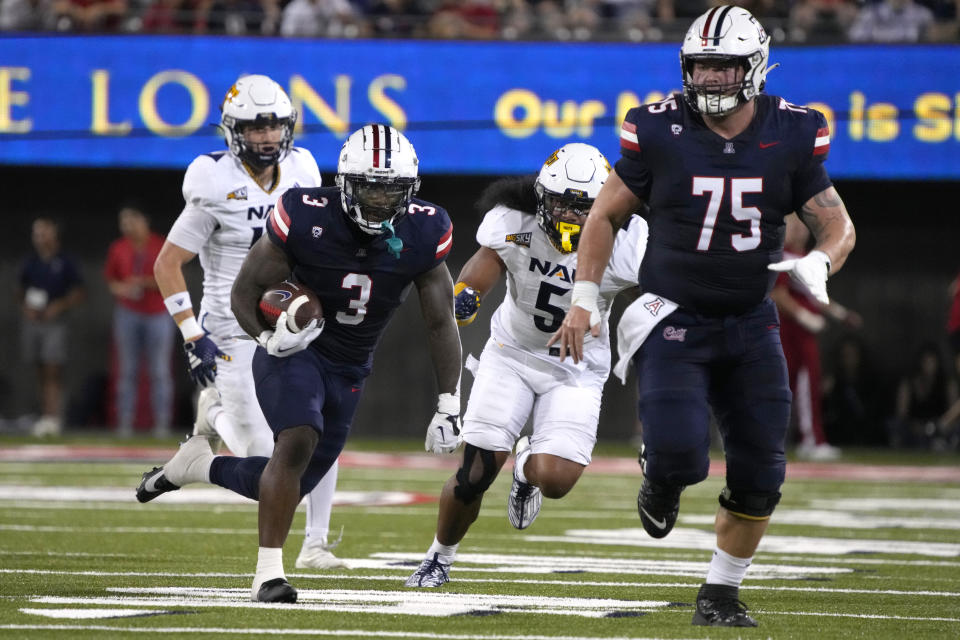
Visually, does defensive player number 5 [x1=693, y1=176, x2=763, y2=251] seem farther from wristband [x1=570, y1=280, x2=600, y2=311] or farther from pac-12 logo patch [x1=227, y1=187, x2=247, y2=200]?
pac-12 logo patch [x1=227, y1=187, x2=247, y2=200]

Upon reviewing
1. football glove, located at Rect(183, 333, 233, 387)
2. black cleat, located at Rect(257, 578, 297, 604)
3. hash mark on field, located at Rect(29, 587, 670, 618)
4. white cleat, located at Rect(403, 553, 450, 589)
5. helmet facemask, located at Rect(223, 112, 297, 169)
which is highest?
helmet facemask, located at Rect(223, 112, 297, 169)

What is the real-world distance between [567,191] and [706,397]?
1236 millimetres

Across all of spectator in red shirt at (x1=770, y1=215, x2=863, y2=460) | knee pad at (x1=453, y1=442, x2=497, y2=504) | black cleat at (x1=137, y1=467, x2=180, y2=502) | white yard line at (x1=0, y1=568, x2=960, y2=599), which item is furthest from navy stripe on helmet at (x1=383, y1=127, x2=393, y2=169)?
spectator in red shirt at (x1=770, y1=215, x2=863, y2=460)

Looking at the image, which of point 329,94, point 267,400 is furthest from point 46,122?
point 267,400

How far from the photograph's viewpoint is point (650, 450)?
4.61 m

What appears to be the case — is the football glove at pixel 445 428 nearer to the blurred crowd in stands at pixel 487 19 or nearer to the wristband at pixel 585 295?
the wristband at pixel 585 295

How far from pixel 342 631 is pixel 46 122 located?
9.50m

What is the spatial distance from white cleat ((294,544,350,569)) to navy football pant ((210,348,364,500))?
61 cm

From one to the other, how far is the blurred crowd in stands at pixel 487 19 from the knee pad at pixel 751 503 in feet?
28.4

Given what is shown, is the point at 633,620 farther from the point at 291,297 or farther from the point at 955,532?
the point at 955,532

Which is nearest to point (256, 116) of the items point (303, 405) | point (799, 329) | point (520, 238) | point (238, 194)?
point (238, 194)

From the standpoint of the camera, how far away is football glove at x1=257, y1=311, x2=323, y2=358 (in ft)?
16.5

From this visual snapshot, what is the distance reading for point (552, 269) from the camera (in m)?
5.77

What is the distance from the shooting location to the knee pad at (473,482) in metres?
5.42
